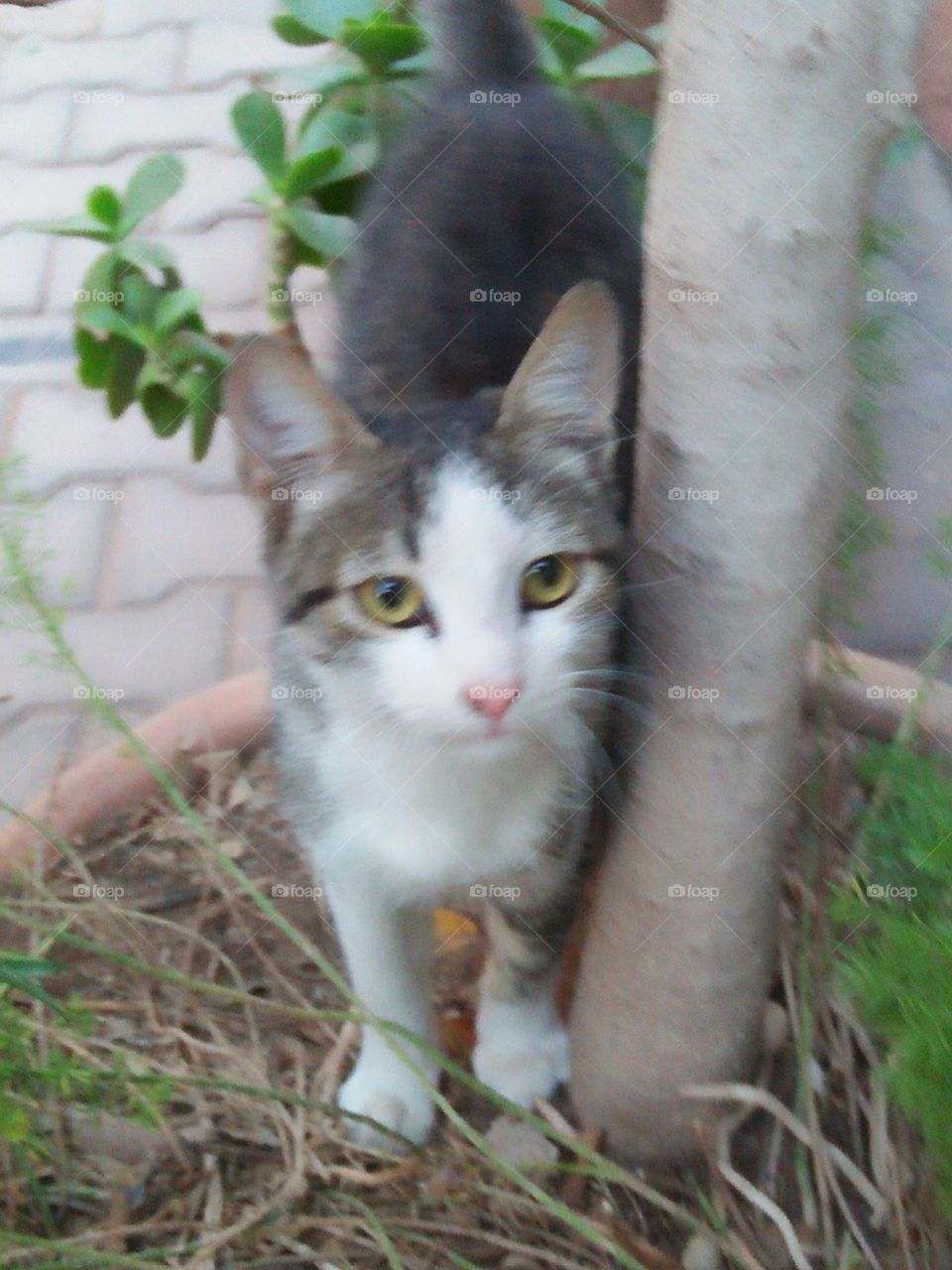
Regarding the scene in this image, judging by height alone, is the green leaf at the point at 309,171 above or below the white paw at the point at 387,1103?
above

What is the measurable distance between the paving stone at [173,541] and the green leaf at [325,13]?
2.57ft

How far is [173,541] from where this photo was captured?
6.66ft

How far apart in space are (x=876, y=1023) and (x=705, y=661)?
308mm

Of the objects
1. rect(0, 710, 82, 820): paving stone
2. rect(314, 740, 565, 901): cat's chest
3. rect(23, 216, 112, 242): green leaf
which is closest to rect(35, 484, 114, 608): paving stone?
rect(0, 710, 82, 820): paving stone

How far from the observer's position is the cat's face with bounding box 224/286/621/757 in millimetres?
927

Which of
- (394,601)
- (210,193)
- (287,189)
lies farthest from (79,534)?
(394,601)

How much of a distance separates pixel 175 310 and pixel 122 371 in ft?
0.50

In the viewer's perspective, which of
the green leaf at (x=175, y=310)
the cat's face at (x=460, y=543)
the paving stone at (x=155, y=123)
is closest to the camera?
the cat's face at (x=460, y=543)

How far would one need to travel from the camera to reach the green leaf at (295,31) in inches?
56.3

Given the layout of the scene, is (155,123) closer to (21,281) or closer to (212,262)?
(212,262)

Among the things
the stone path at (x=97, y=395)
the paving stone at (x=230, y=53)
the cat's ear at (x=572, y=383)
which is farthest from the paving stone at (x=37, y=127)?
the cat's ear at (x=572, y=383)

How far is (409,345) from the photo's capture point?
1.34 metres

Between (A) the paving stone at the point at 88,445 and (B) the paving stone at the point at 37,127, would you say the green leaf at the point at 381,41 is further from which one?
(B) the paving stone at the point at 37,127

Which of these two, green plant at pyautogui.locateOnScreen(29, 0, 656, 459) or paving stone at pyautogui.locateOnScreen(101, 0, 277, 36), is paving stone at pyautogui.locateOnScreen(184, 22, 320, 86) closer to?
paving stone at pyautogui.locateOnScreen(101, 0, 277, 36)
